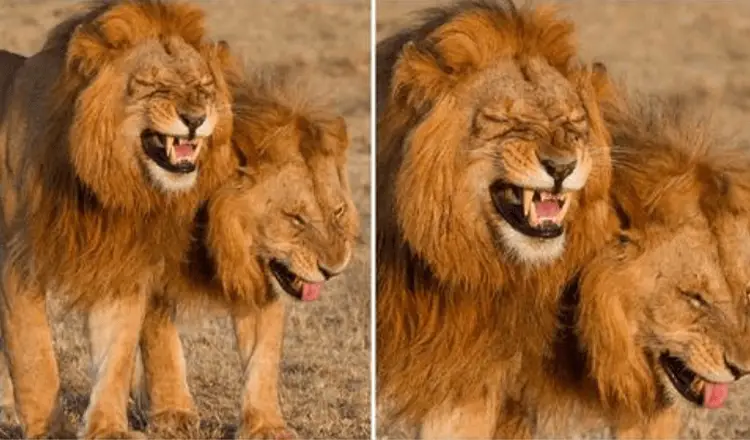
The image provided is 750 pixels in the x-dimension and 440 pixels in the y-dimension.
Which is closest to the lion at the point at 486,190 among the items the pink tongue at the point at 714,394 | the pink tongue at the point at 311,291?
the pink tongue at the point at 311,291

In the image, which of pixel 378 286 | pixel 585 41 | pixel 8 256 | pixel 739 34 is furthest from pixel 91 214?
pixel 739 34

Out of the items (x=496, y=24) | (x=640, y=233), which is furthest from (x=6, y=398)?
(x=640, y=233)

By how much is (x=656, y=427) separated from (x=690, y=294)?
430 mm

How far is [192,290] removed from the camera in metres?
6.91

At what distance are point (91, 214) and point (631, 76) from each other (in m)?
1.64

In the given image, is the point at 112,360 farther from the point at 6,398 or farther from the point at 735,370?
the point at 735,370

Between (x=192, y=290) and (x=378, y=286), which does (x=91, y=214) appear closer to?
(x=192, y=290)

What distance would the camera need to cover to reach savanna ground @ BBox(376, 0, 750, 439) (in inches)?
266

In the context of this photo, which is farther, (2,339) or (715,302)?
(2,339)

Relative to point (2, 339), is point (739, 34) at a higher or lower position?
higher

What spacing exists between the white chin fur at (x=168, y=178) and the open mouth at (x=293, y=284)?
36 centimetres

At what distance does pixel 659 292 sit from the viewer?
6547 mm

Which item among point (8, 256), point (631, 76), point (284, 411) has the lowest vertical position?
point (284, 411)

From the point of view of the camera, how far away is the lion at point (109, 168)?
6754 millimetres
